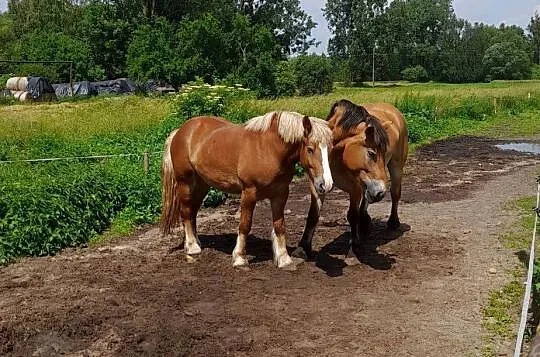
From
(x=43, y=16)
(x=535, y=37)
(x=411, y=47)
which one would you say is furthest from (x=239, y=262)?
(x=535, y=37)

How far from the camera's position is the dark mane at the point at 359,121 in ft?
18.7

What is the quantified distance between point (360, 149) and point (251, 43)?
31.2 metres

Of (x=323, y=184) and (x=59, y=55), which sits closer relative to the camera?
(x=323, y=184)

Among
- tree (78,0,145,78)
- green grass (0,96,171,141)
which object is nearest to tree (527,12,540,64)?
tree (78,0,145,78)

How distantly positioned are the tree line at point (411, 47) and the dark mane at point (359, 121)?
5723 cm

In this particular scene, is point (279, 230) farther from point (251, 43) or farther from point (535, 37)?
point (535, 37)

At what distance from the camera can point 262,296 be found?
5215mm

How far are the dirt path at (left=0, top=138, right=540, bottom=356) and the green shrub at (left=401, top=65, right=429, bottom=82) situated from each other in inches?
2443

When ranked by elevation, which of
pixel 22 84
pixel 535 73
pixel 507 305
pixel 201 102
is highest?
pixel 22 84

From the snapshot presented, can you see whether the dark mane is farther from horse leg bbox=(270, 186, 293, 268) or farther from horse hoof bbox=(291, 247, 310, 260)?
horse hoof bbox=(291, 247, 310, 260)

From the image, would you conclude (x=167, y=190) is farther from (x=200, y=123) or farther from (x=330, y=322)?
(x=330, y=322)

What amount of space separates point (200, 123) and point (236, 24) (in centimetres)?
3062

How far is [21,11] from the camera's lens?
57.9 meters

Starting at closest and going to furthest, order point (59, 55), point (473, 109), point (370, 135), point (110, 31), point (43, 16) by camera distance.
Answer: point (370, 135) → point (473, 109) → point (59, 55) → point (110, 31) → point (43, 16)
